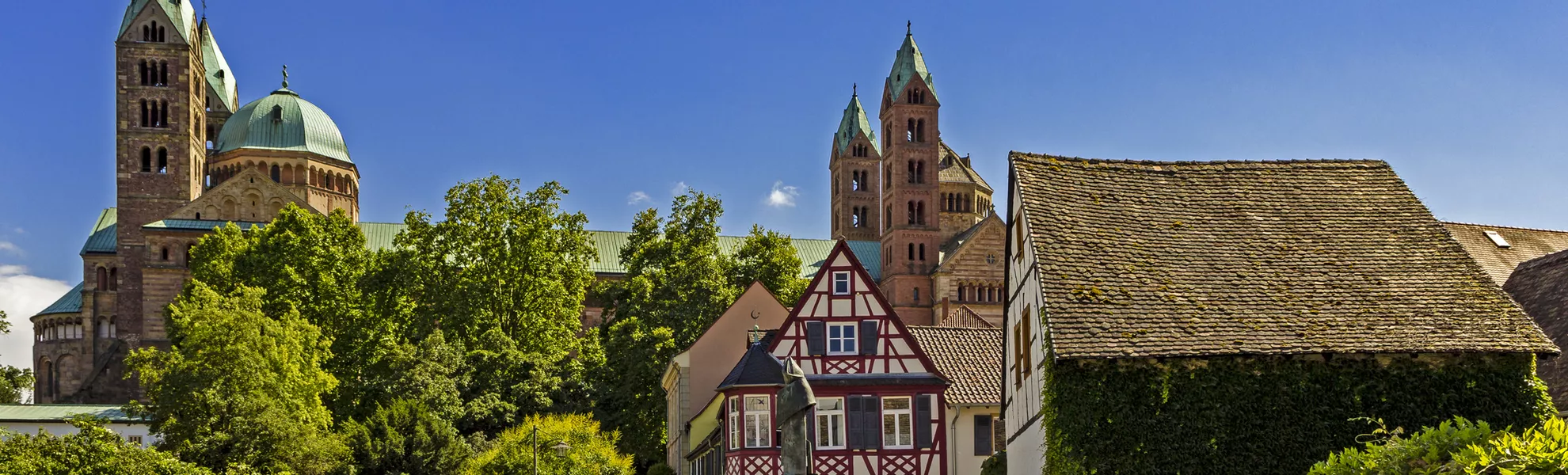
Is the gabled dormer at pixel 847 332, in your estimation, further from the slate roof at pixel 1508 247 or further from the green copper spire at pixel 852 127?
the green copper spire at pixel 852 127

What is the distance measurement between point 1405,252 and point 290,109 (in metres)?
84.0

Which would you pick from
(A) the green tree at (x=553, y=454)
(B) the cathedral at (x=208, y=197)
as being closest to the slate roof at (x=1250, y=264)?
(A) the green tree at (x=553, y=454)

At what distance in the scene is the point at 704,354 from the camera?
4578 centimetres

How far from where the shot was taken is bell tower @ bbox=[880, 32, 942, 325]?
10512 cm

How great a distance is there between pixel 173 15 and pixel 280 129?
8.70m

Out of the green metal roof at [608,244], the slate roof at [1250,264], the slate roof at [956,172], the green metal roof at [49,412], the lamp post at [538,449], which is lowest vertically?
the green metal roof at [49,412]

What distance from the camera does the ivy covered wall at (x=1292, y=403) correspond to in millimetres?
21031

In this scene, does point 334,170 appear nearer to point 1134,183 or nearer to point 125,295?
point 125,295

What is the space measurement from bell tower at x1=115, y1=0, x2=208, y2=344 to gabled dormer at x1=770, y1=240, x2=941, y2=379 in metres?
61.8

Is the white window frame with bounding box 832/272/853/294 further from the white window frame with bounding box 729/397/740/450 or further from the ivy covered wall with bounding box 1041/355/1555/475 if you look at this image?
the ivy covered wall with bounding box 1041/355/1555/475

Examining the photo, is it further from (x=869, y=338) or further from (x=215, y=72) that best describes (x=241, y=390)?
(x=215, y=72)

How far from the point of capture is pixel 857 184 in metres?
134

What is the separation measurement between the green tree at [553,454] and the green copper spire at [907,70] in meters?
62.3

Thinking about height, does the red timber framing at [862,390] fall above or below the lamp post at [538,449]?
above
